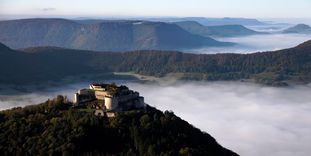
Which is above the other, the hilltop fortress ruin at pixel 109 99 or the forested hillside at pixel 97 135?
the hilltop fortress ruin at pixel 109 99

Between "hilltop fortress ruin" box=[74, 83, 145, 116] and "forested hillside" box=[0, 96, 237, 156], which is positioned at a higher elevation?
"hilltop fortress ruin" box=[74, 83, 145, 116]

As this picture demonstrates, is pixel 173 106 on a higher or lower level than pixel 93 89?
lower

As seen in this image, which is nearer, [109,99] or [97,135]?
[97,135]

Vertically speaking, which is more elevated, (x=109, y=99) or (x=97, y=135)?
(x=109, y=99)

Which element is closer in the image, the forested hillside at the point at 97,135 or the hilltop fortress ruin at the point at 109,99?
the forested hillside at the point at 97,135

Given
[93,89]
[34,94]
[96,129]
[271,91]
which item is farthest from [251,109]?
[96,129]

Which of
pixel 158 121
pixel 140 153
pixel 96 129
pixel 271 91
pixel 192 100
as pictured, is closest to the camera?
pixel 140 153

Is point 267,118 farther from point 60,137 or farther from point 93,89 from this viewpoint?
point 60,137

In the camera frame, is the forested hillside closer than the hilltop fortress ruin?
Yes
